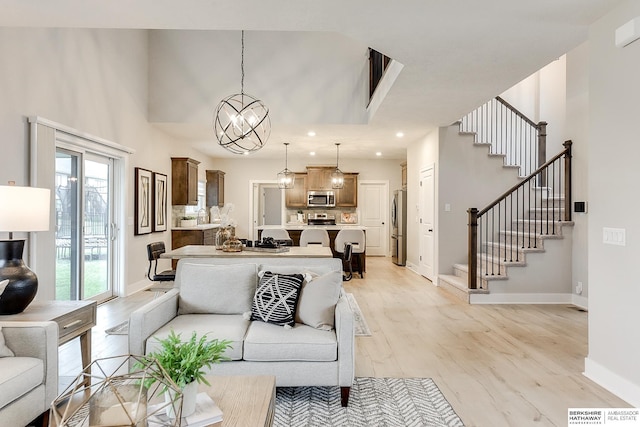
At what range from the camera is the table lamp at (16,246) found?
2.44 metres

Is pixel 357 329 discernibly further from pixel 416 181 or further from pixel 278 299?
pixel 416 181

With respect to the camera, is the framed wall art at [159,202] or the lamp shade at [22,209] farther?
the framed wall art at [159,202]

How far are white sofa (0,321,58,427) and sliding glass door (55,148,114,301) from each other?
270 cm

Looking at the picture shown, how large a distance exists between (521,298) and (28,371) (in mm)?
5437

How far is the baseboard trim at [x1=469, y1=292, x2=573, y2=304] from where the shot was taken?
5391mm

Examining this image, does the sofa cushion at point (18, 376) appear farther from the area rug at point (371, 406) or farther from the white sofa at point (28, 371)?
the area rug at point (371, 406)

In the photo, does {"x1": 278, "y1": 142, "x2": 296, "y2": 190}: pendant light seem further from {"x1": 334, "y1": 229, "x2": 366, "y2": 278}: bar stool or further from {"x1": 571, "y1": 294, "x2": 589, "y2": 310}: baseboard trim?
{"x1": 571, "y1": 294, "x2": 589, "y2": 310}: baseboard trim

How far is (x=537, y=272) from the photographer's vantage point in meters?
5.47

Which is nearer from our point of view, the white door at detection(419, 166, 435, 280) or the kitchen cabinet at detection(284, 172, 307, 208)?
the white door at detection(419, 166, 435, 280)

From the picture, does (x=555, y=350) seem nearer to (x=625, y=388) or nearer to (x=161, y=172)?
(x=625, y=388)

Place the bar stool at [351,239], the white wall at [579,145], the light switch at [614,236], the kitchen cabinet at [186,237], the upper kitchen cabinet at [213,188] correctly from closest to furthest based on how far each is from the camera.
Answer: the light switch at [614,236] → the white wall at [579,145] → the bar stool at [351,239] → the kitchen cabinet at [186,237] → the upper kitchen cabinet at [213,188]

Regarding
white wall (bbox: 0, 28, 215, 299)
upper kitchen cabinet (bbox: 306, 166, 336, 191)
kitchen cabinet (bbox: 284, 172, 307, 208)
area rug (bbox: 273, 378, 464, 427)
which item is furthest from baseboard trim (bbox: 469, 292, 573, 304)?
kitchen cabinet (bbox: 284, 172, 307, 208)

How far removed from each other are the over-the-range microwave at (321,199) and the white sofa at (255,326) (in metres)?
7.39

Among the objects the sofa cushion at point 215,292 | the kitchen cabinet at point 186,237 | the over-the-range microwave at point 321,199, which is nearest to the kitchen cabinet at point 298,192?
the over-the-range microwave at point 321,199
